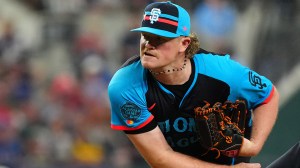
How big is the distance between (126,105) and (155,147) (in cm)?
37

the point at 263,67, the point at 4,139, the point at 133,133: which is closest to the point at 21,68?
the point at 4,139

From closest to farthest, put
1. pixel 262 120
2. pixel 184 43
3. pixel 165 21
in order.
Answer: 1. pixel 165 21
2. pixel 184 43
3. pixel 262 120

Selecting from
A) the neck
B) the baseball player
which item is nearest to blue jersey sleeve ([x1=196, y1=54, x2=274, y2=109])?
the baseball player

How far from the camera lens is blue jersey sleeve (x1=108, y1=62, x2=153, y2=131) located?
524cm

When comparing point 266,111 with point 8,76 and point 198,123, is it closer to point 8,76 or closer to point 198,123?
point 198,123

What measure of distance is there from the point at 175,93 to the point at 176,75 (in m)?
0.14

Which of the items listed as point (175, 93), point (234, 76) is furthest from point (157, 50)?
point (234, 76)

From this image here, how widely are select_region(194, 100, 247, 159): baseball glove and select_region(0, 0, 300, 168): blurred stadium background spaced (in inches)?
175

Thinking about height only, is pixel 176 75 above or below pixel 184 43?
below

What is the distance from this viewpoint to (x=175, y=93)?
538cm

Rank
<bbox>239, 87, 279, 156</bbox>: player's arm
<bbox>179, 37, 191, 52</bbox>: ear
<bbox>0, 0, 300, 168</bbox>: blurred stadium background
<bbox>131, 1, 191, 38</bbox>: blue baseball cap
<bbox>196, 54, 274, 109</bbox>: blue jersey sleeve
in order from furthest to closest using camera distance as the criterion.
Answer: <bbox>0, 0, 300, 168</bbox>: blurred stadium background < <bbox>239, 87, 279, 156</bbox>: player's arm < <bbox>196, 54, 274, 109</bbox>: blue jersey sleeve < <bbox>179, 37, 191, 52</bbox>: ear < <bbox>131, 1, 191, 38</bbox>: blue baseball cap

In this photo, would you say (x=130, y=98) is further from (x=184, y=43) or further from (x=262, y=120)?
(x=262, y=120)

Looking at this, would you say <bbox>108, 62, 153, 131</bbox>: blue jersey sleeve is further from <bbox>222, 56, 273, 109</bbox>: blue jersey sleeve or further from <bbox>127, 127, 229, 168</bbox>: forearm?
<bbox>222, 56, 273, 109</bbox>: blue jersey sleeve

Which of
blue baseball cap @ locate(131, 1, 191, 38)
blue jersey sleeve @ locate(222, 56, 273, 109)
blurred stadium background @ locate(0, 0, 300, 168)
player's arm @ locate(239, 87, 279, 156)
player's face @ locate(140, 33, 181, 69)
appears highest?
blue baseball cap @ locate(131, 1, 191, 38)
